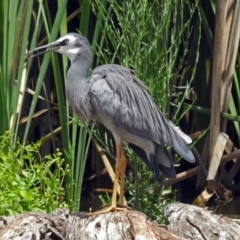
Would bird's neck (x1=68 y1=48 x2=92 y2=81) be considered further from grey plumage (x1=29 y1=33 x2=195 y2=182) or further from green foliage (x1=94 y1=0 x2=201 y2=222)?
green foliage (x1=94 y1=0 x2=201 y2=222)

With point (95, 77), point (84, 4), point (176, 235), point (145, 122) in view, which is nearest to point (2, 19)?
point (84, 4)

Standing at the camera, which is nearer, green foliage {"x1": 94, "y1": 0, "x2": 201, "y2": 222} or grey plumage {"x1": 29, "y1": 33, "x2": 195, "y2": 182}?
grey plumage {"x1": 29, "y1": 33, "x2": 195, "y2": 182}

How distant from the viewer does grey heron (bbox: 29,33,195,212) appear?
13.9 feet

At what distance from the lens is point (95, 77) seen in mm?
4297

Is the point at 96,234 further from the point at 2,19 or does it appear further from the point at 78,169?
the point at 2,19

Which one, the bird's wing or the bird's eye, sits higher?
the bird's eye

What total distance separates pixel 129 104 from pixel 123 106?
0.11ft

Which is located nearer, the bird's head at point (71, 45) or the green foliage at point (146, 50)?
the bird's head at point (71, 45)

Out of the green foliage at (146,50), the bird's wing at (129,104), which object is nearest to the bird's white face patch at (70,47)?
the bird's wing at (129,104)

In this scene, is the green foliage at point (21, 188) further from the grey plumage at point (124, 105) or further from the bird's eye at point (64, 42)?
the bird's eye at point (64, 42)

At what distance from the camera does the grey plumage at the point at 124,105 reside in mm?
4227

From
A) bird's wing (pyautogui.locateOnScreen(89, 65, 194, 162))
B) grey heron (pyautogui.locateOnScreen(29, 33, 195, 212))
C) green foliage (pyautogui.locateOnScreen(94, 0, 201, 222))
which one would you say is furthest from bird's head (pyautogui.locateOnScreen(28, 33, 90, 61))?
green foliage (pyautogui.locateOnScreen(94, 0, 201, 222))

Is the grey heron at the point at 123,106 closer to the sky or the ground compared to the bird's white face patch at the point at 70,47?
closer to the ground

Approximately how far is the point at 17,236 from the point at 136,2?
184cm
